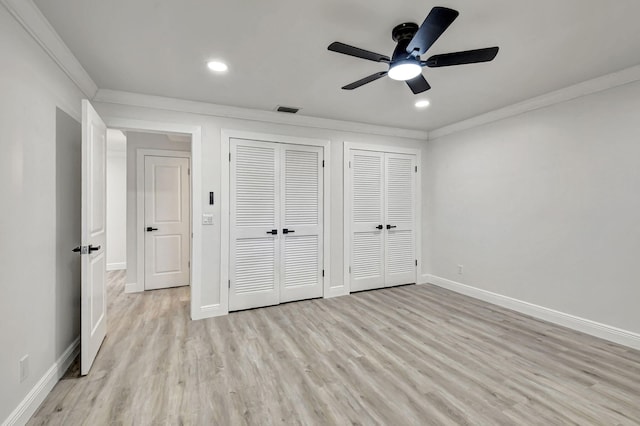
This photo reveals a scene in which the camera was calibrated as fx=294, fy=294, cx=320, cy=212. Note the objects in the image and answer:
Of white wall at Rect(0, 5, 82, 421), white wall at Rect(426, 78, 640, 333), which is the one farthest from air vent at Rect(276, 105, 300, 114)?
white wall at Rect(426, 78, 640, 333)

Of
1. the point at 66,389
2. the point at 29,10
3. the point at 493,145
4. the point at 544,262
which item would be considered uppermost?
the point at 29,10

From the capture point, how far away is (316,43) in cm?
221

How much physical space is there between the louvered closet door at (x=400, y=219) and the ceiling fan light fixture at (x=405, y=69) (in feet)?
8.20

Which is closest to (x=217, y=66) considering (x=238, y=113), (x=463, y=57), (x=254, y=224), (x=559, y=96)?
(x=238, y=113)

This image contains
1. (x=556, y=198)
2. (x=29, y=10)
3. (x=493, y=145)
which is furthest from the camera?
(x=493, y=145)

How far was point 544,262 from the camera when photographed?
133 inches

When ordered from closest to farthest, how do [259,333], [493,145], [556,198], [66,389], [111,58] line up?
1. [66,389]
2. [111,58]
3. [259,333]
4. [556,198]
5. [493,145]

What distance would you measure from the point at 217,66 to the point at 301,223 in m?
2.13

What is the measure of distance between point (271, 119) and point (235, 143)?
57 cm

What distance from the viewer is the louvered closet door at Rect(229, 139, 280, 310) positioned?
11.9 ft

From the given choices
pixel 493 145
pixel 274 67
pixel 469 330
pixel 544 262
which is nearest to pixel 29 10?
pixel 274 67

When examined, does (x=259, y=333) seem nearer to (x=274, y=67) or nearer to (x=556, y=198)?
(x=274, y=67)

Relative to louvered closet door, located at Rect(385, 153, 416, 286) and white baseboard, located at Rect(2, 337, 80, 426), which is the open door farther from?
louvered closet door, located at Rect(385, 153, 416, 286)

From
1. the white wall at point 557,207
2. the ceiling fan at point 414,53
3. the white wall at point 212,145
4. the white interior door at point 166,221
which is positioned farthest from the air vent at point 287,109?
the white wall at point 557,207
